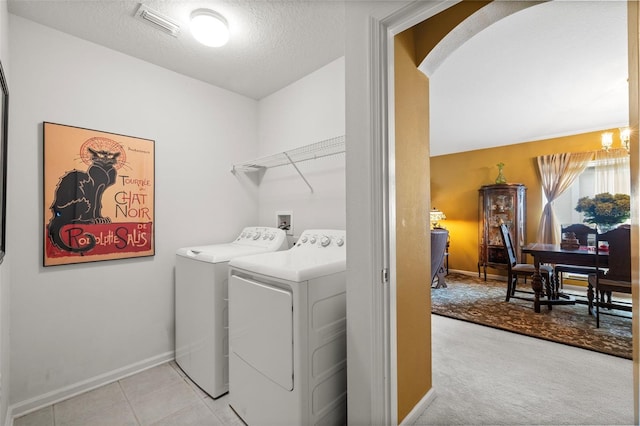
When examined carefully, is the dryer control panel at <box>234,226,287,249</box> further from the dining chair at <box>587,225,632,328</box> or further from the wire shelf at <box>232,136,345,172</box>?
the dining chair at <box>587,225,632,328</box>

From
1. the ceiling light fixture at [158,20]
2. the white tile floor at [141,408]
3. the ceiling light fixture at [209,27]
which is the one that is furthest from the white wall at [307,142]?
the white tile floor at [141,408]

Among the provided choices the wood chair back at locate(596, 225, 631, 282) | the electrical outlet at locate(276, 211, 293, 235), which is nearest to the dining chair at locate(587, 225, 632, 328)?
the wood chair back at locate(596, 225, 631, 282)

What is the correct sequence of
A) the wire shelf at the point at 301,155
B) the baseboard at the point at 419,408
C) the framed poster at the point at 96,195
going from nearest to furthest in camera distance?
the baseboard at the point at 419,408 → the framed poster at the point at 96,195 → the wire shelf at the point at 301,155

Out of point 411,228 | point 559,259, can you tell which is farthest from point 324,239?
point 559,259

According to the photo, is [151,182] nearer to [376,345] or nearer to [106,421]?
[106,421]

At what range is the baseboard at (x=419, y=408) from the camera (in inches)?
58.1

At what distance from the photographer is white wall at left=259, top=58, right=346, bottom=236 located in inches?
83.4

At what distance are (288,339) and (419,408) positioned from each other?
0.93m

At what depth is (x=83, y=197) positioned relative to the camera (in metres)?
1.86

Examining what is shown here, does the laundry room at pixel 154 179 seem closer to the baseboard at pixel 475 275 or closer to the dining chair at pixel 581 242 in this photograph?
the dining chair at pixel 581 242

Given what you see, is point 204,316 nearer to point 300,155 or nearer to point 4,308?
point 4,308

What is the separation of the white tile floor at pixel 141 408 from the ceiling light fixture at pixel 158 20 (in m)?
2.37

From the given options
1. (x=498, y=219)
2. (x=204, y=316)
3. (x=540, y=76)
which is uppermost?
(x=540, y=76)

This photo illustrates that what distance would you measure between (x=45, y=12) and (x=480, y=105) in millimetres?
3819
